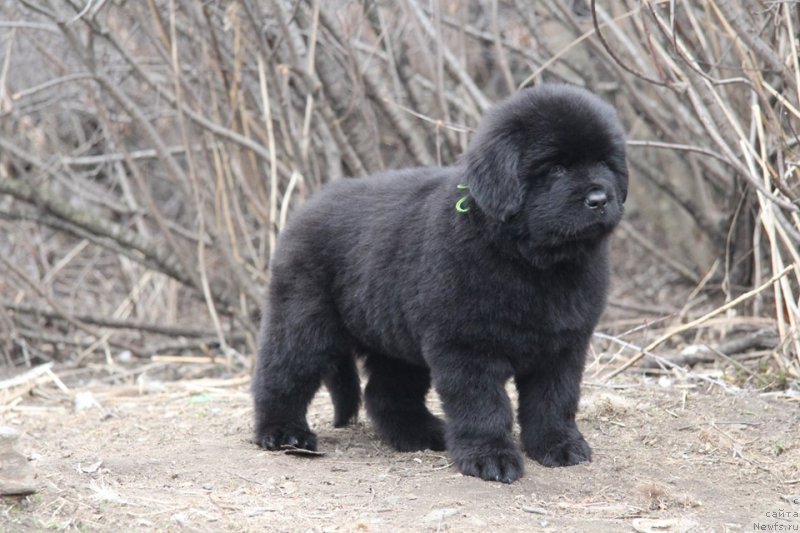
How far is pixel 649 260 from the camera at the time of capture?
1093cm

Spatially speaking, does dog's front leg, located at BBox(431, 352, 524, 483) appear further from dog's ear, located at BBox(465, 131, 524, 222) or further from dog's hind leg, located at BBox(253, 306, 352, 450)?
dog's hind leg, located at BBox(253, 306, 352, 450)

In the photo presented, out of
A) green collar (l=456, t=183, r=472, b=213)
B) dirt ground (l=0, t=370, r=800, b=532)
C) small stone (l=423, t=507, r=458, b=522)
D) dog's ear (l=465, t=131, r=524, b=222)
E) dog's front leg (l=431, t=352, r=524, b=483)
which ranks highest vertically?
dog's ear (l=465, t=131, r=524, b=222)

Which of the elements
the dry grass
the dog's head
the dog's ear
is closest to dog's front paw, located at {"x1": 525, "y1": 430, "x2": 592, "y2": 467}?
the dog's head

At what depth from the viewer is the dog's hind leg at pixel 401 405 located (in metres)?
5.06

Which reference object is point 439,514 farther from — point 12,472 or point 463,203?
point 12,472

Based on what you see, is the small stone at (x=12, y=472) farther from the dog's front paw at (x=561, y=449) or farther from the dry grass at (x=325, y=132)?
the dry grass at (x=325, y=132)

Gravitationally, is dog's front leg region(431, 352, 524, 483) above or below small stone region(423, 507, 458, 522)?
above

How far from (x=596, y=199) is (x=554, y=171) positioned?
0.24 m

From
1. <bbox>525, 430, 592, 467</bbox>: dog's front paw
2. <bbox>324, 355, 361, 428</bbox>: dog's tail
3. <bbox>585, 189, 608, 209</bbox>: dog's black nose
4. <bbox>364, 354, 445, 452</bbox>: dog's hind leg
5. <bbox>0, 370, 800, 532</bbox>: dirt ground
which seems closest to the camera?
<bbox>0, 370, 800, 532</bbox>: dirt ground

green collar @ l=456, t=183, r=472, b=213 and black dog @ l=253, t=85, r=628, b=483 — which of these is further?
green collar @ l=456, t=183, r=472, b=213

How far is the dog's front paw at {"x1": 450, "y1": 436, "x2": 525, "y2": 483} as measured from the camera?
429cm

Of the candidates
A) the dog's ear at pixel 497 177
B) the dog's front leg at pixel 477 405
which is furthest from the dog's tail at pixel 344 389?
the dog's ear at pixel 497 177

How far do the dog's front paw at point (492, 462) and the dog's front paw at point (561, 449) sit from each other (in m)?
0.22

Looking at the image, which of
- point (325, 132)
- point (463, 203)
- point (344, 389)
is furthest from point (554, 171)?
point (325, 132)
